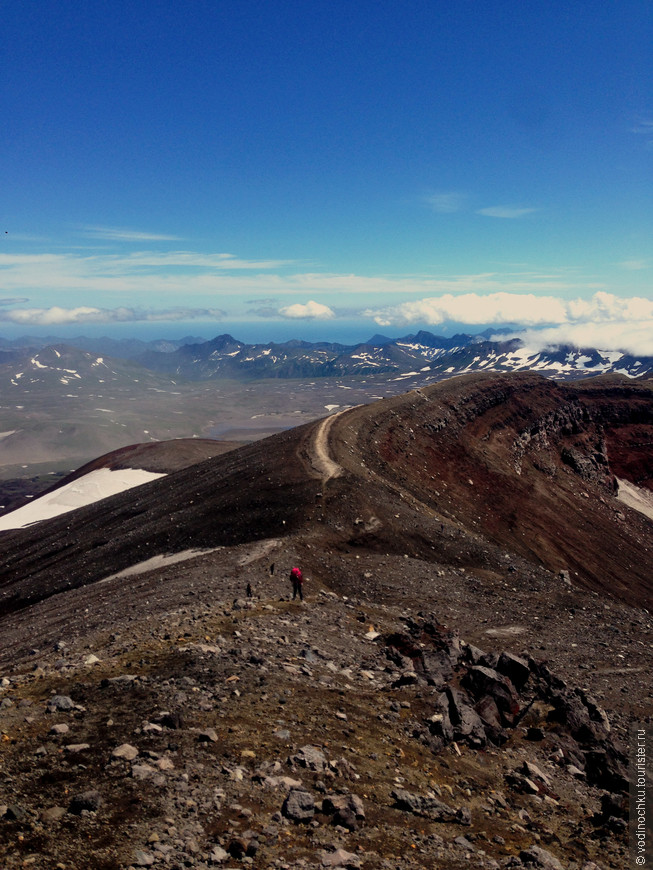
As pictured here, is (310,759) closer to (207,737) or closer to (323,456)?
(207,737)

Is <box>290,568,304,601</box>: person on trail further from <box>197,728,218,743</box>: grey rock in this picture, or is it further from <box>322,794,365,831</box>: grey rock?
<box>322,794,365,831</box>: grey rock

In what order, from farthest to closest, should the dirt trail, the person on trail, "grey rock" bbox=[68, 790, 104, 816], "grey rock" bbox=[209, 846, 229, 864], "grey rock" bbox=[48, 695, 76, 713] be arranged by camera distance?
1. the dirt trail
2. the person on trail
3. "grey rock" bbox=[48, 695, 76, 713]
4. "grey rock" bbox=[68, 790, 104, 816]
5. "grey rock" bbox=[209, 846, 229, 864]

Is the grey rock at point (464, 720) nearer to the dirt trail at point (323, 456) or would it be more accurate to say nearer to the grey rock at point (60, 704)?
the grey rock at point (60, 704)

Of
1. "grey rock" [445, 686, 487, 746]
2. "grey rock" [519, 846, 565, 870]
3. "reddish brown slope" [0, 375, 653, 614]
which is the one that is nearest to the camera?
"grey rock" [519, 846, 565, 870]

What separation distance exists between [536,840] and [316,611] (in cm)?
Result: 1446

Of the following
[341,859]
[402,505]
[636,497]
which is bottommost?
[636,497]

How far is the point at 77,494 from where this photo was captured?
11500 centimetres

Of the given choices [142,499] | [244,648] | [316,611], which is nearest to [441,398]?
[142,499]

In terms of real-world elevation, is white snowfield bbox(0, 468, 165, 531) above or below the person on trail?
below

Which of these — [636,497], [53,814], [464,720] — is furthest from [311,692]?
[636,497]

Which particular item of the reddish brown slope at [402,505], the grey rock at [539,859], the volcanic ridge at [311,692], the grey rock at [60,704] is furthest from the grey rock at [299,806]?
the reddish brown slope at [402,505]

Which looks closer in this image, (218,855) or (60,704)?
(218,855)

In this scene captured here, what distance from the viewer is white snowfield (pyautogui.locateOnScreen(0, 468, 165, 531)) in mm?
108519

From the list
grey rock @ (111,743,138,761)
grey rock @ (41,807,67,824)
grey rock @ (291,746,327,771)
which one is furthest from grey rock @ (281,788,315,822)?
grey rock @ (41,807,67,824)
